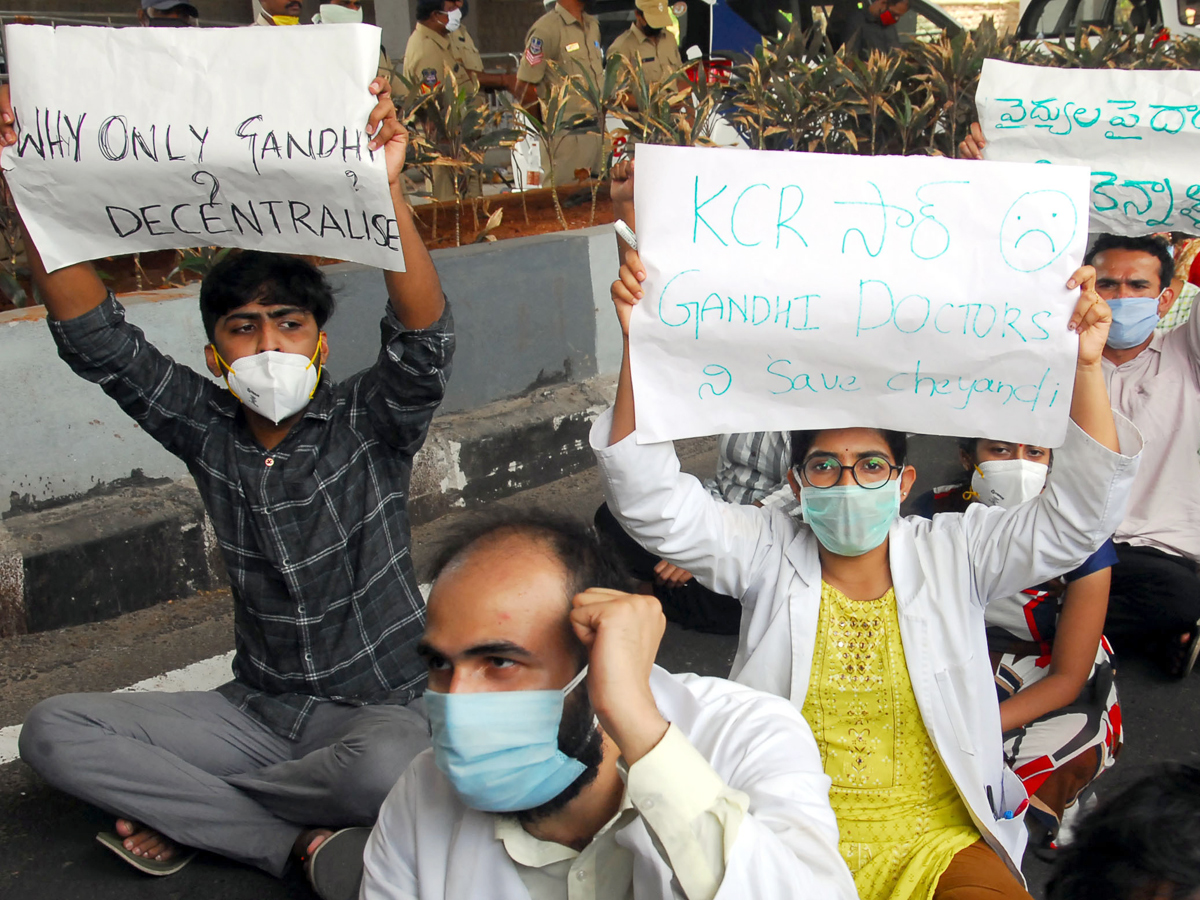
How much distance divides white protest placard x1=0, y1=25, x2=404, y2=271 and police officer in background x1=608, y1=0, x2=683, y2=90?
23.2ft

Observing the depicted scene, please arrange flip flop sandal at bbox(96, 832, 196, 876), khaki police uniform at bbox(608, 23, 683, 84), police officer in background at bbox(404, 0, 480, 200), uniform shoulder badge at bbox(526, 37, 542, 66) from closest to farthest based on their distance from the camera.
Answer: flip flop sandal at bbox(96, 832, 196, 876) < uniform shoulder badge at bbox(526, 37, 542, 66) < police officer in background at bbox(404, 0, 480, 200) < khaki police uniform at bbox(608, 23, 683, 84)

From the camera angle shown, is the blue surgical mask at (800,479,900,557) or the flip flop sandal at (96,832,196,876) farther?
the flip flop sandal at (96,832,196,876)

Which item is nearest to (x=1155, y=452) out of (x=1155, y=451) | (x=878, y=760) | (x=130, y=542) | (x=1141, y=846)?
(x=1155, y=451)

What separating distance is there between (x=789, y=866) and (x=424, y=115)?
17.0 feet

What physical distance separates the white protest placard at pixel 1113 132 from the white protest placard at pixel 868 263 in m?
0.87

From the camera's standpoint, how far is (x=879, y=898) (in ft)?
6.86

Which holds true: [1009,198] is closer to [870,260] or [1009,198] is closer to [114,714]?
[870,260]

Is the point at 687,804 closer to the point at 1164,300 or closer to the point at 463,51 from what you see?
the point at 1164,300

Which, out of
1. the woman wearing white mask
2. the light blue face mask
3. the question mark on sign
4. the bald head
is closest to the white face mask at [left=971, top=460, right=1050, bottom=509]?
the woman wearing white mask

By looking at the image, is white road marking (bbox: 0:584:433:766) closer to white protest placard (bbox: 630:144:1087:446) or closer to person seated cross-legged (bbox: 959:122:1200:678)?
white protest placard (bbox: 630:144:1087:446)

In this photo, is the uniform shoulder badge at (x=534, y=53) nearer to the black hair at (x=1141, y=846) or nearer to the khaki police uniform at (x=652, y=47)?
the khaki police uniform at (x=652, y=47)

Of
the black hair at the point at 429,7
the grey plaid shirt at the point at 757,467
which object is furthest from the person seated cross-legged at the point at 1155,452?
the black hair at the point at 429,7

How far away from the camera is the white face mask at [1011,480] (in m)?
2.97

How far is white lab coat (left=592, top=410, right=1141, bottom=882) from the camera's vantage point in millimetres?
2127
